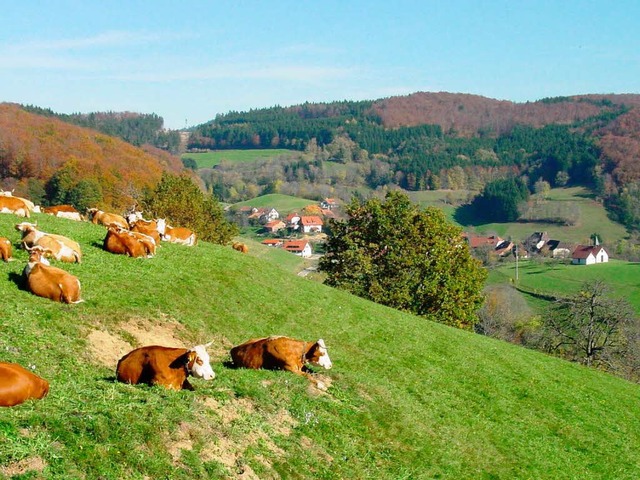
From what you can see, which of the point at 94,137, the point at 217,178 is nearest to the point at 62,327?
the point at 94,137

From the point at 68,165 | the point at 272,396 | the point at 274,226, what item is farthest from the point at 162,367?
the point at 274,226

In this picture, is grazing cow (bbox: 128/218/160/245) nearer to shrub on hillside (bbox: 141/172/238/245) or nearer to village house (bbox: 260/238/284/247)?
shrub on hillside (bbox: 141/172/238/245)

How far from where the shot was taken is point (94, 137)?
123m

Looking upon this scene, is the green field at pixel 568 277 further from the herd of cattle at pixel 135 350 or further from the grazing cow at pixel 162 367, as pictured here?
the grazing cow at pixel 162 367

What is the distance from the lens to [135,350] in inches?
469

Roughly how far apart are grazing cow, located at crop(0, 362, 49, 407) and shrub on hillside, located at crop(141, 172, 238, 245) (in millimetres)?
35861

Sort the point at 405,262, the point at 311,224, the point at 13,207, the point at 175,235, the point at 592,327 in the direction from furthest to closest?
the point at 311,224, the point at 592,327, the point at 405,262, the point at 175,235, the point at 13,207

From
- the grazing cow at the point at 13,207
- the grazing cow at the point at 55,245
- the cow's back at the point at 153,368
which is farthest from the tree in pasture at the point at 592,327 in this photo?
the cow's back at the point at 153,368

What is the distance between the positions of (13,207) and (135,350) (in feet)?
46.4

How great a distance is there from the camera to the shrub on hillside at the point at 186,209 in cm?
4709

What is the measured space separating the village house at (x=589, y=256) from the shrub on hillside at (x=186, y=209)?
7697 cm

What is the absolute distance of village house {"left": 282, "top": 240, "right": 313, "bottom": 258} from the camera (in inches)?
Result: 4870

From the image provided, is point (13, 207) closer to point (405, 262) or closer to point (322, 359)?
point (322, 359)

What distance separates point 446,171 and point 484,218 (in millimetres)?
38705
